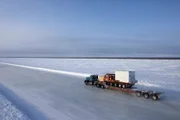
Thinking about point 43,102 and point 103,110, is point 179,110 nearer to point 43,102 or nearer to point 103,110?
point 103,110

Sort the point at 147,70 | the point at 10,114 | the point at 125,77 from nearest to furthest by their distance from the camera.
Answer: the point at 10,114 → the point at 125,77 → the point at 147,70

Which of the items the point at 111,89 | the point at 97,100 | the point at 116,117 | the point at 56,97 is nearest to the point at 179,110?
the point at 116,117

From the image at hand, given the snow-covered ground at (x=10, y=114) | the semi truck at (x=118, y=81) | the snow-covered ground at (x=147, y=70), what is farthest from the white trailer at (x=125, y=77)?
the snow-covered ground at (x=10, y=114)

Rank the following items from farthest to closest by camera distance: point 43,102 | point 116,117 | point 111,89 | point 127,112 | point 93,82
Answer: point 93,82 < point 111,89 < point 43,102 < point 127,112 < point 116,117

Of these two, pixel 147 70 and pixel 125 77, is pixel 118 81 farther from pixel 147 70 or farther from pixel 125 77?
pixel 147 70

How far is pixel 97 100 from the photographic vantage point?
12.7 metres

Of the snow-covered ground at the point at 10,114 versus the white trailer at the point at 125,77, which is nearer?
the snow-covered ground at the point at 10,114

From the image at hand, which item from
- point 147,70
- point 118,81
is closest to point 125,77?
point 118,81

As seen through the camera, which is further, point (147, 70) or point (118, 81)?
point (147, 70)

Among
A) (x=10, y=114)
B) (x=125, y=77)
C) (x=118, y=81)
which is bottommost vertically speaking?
(x=10, y=114)

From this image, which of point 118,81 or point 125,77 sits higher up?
point 125,77

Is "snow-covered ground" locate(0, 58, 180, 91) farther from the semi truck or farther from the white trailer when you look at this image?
the semi truck

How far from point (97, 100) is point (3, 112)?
5.98 meters

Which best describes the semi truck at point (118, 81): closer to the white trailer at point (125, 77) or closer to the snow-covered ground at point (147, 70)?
the white trailer at point (125, 77)
